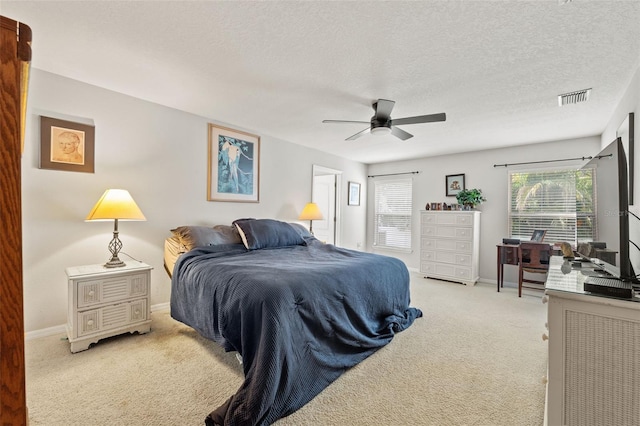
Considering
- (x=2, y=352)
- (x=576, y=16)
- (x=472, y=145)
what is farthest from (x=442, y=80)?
(x=2, y=352)

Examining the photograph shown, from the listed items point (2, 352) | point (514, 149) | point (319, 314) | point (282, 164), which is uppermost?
point (514, 149)

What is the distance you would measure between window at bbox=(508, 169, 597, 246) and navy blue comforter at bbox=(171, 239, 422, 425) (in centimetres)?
294

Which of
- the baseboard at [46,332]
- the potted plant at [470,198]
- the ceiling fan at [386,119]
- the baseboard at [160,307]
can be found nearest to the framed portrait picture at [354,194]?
the potted plant at [470,198]

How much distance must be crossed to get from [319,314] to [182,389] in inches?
38.5

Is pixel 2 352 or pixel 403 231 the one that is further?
pixel 403 231

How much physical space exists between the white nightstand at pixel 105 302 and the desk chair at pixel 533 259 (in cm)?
462

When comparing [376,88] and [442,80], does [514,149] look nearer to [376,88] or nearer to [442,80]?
[442,80]

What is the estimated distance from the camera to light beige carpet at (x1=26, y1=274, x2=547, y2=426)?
1.59 metres

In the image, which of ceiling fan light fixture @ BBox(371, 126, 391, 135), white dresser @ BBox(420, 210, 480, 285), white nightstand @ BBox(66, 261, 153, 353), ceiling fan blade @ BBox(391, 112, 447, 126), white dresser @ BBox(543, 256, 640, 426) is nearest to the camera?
white dresser @ BBox(543, 256, 640, 426)

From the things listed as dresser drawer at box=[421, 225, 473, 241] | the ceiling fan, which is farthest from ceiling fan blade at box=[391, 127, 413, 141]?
dresser drawer at box=[421, 225, 473, 241]

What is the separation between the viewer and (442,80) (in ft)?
8.18

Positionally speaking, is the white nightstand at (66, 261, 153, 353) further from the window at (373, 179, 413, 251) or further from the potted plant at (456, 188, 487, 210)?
the window at (373, 179, 413, 251)

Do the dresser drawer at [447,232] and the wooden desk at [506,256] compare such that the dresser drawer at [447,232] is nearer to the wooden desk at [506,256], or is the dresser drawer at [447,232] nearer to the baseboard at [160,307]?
the wooden desk at [506,256]

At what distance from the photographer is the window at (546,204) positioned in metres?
4.16
